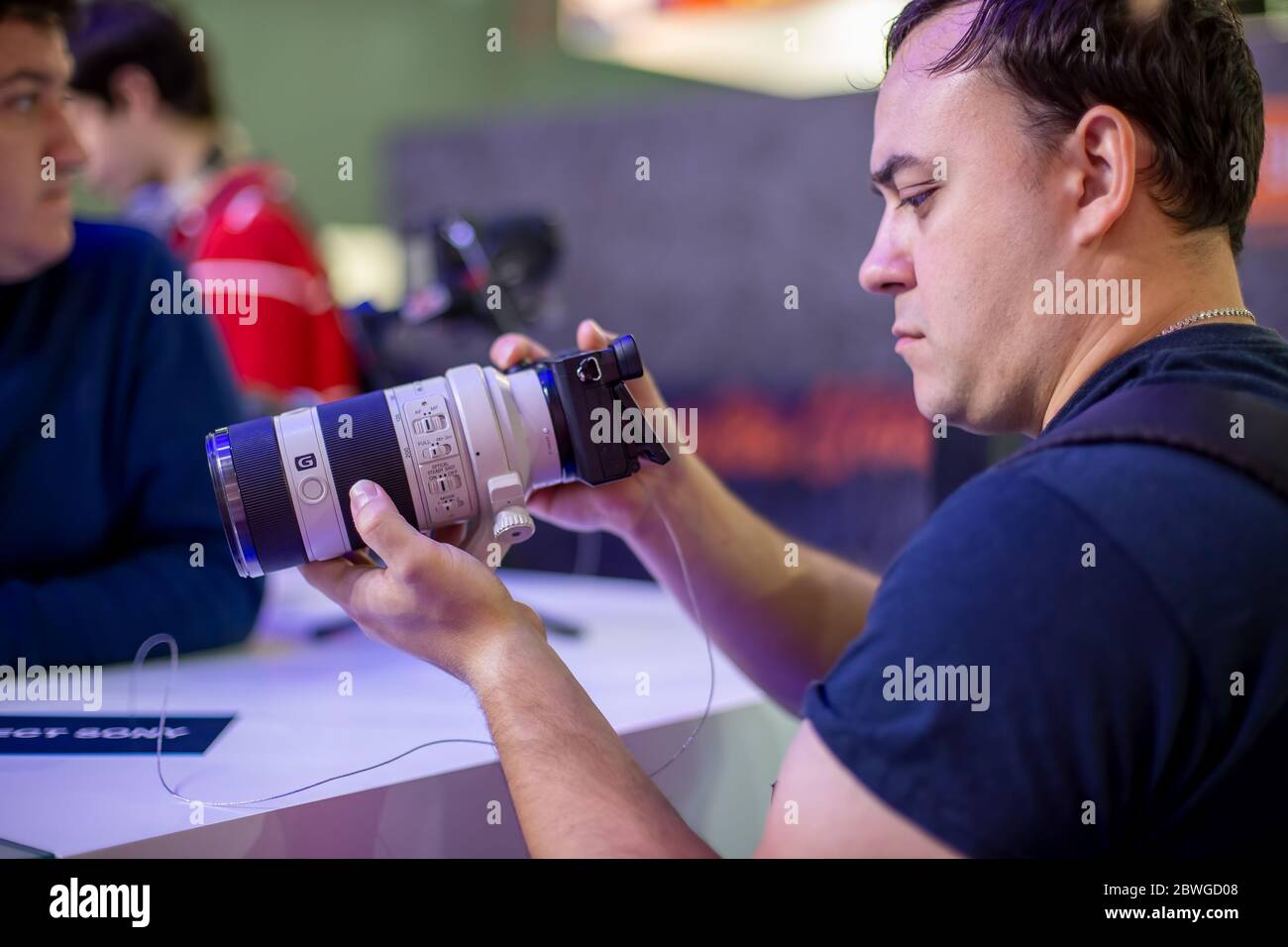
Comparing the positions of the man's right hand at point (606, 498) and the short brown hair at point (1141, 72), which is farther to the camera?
the man's right hand at point (606, 498)

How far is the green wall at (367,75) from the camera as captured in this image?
5027mm

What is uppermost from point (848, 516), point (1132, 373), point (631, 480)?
point (1132, 373)

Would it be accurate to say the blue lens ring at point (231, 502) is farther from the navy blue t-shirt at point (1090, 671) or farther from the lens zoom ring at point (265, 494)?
the navy blue t-shirt at point (1090, 671)

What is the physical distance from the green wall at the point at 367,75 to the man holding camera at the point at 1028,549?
397 cm

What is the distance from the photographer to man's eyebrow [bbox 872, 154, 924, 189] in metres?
0.92

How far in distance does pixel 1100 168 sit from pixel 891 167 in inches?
6.4

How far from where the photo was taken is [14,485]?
1.31 metres

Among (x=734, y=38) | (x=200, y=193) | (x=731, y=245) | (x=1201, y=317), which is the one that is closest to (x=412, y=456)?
(x=1201, y=317)

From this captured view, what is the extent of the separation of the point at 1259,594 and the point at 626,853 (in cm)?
41

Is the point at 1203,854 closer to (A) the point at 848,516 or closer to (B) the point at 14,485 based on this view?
(B) the point at 14,485

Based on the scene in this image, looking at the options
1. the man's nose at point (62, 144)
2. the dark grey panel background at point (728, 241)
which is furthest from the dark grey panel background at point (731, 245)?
the man's nose at point (62, 144)

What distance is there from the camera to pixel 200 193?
96.0 inches
